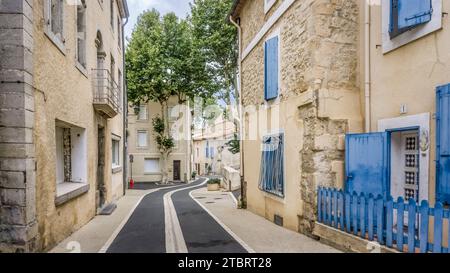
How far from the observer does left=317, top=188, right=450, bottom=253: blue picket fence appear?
4.37 metres

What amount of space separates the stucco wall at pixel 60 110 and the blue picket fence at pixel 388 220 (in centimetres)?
517

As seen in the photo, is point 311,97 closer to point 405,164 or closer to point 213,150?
point 405,164

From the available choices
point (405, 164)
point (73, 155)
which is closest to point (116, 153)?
point (73, 155)

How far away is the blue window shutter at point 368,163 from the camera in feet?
19.9

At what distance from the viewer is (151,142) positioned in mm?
33188

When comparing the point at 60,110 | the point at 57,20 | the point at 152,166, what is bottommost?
the point at 152,166

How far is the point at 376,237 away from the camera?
536 centimetres

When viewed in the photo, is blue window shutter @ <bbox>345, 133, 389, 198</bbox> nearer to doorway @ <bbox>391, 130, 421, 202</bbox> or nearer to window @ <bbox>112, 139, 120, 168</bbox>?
doorway @ <bbox>391, 130, 421, 202</bbox>

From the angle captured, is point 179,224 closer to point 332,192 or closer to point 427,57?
point 332,192

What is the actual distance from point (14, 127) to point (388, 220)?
5.74 m

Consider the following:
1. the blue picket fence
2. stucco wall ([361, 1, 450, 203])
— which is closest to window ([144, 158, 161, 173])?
the blue picket fence

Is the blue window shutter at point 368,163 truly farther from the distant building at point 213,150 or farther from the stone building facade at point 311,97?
the distant building at point 213,150
